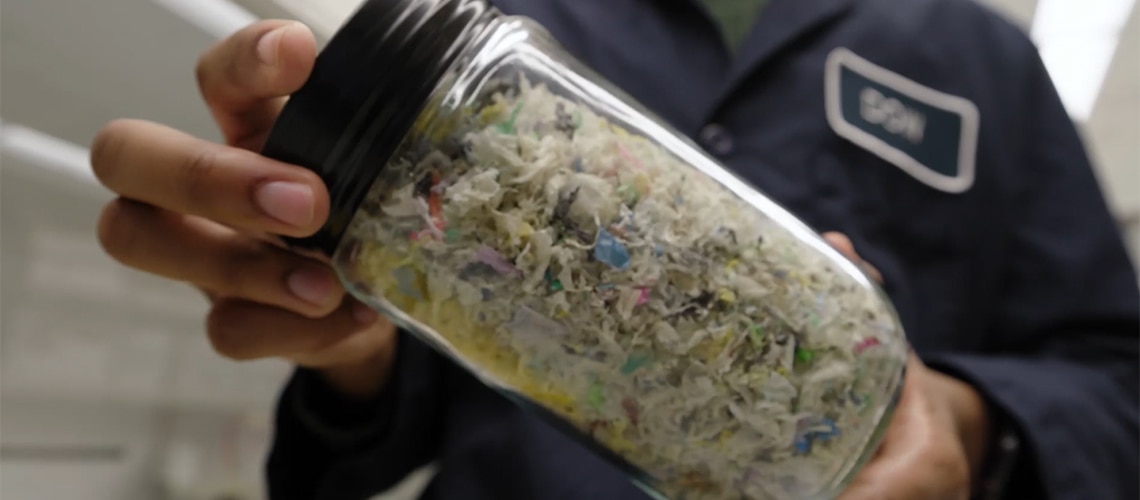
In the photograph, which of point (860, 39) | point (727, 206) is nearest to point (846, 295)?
point (727, 206)

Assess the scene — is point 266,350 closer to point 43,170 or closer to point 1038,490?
point 43,170

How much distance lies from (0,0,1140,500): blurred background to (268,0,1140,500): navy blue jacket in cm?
12

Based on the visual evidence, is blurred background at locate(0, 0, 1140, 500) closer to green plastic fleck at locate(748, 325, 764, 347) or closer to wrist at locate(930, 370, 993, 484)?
green plastic fleck at locate(748, 325, 764, 347)

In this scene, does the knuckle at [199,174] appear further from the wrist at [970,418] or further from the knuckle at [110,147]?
the wrist at [970,418]

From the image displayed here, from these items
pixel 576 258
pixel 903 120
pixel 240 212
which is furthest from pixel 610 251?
pixel 903 120

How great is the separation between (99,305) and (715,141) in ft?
1.20

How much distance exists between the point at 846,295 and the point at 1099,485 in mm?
279

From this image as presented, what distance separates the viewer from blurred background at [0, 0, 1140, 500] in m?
0.33

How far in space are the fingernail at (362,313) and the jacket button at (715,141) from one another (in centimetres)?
21

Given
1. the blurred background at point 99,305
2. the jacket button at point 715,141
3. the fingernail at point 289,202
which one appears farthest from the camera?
the jacket button at point 715,141

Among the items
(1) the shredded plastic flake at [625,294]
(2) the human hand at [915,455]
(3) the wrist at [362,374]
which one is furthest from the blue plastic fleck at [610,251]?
(3) the wrist at [362,374]

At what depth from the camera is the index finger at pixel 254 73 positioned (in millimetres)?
230

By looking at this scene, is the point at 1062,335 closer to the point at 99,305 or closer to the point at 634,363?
the point at 634,363

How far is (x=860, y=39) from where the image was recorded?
0.51 meters
